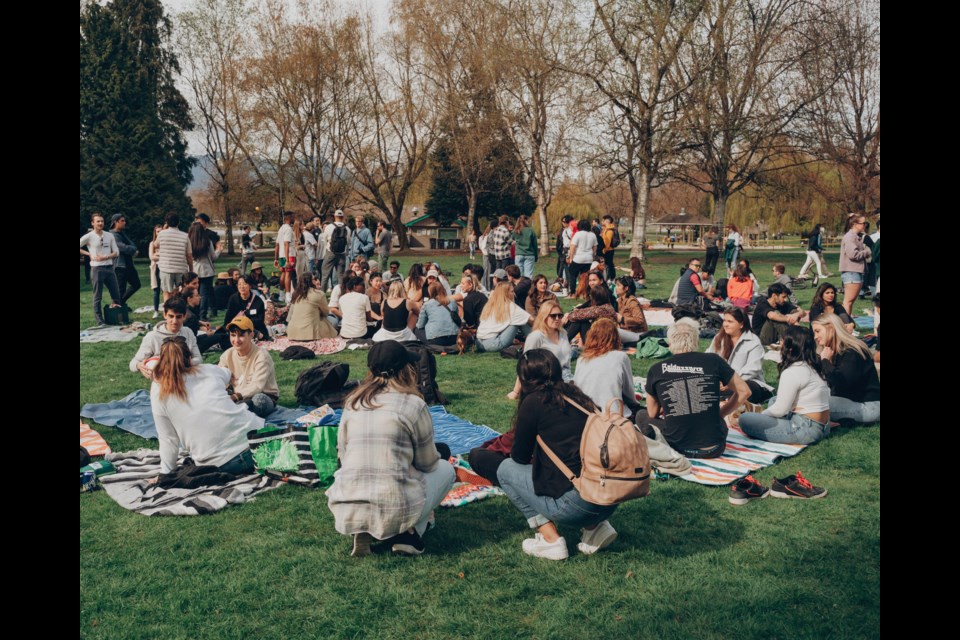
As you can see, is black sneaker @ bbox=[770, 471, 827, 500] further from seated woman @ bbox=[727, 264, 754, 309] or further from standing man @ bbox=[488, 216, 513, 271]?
standing man @ bbox=[488, 216, 513, 271]

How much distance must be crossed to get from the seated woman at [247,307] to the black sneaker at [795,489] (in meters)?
8.13

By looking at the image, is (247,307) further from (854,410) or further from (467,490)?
(854,410)

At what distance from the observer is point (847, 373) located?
24.0 ft

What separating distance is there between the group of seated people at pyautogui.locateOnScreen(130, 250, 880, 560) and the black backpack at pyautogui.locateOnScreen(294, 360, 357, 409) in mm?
585

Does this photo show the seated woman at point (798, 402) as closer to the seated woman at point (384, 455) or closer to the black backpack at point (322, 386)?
the seated woman at point (384, 455)

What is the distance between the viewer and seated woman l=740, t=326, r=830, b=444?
6.73 metres

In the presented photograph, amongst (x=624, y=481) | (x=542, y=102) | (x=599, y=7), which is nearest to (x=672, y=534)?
(x=624, y=481)

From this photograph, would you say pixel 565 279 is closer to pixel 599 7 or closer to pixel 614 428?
pixel 599 7

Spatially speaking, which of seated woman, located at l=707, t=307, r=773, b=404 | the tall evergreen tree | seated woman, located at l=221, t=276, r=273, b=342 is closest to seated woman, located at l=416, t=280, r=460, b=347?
seated woman, located at l=221, t=276, r=273, b=342

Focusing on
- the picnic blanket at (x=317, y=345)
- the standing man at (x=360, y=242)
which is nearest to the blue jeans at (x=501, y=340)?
the picnic blanket at (x=317, y=345)

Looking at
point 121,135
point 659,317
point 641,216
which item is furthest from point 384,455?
point 121,135

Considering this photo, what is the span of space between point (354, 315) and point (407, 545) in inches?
292
